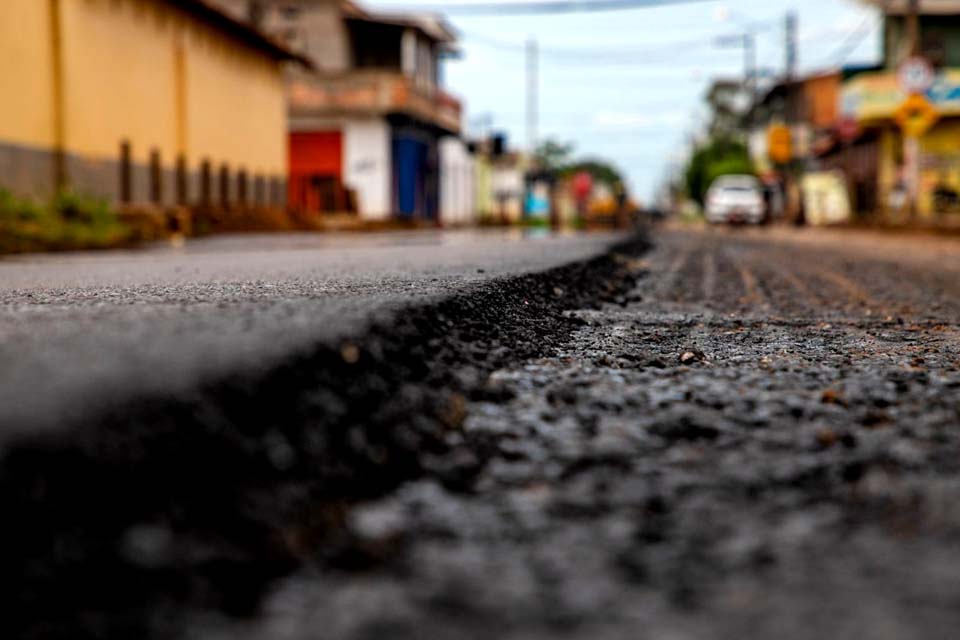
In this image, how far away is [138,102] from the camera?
2064 centimetres

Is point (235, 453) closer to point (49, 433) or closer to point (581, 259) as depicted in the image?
point (49, 433)

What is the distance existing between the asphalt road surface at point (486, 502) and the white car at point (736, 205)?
38.1 metres

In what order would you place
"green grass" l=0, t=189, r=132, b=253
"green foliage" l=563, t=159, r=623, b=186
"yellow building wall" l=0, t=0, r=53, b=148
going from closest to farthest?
"green grass" l=0, t=189, r=132, b=253
"yellow building wall" l=0, t=0, r=53, b=148
"green foliage" l=563, t=159, r=623, b=186

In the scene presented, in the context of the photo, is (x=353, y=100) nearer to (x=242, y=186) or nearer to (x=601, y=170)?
(x=242, y=186)

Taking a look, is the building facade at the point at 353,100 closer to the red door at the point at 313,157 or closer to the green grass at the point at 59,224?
the red door at the point at 313,157

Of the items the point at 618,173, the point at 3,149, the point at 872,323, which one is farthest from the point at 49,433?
the point at 618,173

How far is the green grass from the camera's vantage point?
1366cm

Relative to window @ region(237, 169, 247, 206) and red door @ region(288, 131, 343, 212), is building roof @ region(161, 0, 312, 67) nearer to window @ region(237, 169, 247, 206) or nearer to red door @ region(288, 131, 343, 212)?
window @ region(237, 169, 247, 206)

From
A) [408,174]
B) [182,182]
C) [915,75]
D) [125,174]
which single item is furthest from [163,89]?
[408,174]

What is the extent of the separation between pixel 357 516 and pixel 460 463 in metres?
0.40

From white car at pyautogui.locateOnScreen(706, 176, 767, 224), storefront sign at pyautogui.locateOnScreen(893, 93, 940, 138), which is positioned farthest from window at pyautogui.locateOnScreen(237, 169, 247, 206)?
white car at pyautogui.locateOnScreen(706, 176, 767, 224)

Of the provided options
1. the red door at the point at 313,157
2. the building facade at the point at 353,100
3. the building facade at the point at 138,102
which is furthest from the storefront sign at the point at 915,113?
the red door at the point at 313,157

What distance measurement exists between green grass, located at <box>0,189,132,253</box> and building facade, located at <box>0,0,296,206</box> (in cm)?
73

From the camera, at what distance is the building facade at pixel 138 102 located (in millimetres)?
16188
